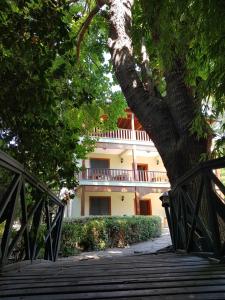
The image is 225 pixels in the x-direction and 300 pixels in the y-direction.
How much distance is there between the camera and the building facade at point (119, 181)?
891 inches

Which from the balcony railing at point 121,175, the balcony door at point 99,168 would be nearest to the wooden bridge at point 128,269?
the balcony railing at point 121,175

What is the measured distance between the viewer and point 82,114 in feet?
38.8

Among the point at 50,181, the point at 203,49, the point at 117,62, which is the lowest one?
the point at 50,181

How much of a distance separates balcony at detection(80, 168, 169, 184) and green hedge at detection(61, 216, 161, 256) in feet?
17.8

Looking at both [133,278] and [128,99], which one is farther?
[128,99]

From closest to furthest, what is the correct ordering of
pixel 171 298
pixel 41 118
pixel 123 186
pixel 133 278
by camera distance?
pixel 171 298 < pixel 133 278 < pixel 41 118 < pixel 123 186

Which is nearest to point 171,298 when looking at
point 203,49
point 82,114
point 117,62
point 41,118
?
point 203,49

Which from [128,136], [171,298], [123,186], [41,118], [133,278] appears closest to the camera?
[171,298]

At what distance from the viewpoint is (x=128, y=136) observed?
2455 centimetres

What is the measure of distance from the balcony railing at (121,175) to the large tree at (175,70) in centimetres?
1440

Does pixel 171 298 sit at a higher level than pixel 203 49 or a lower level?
lower

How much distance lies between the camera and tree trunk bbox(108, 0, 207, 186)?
5172mm

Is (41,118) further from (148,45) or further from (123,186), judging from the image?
(123,186)

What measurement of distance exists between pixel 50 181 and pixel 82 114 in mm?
6987
